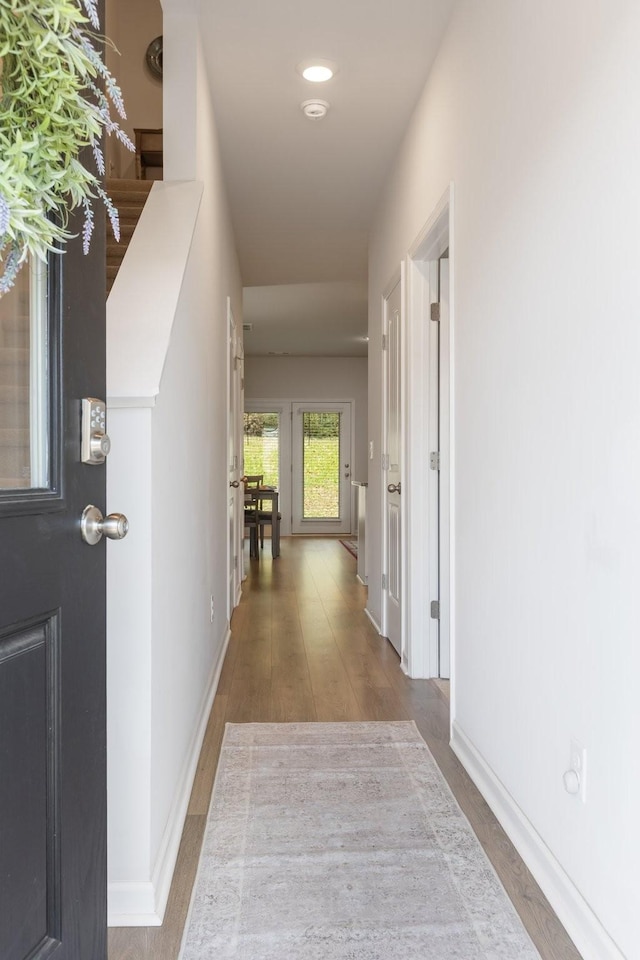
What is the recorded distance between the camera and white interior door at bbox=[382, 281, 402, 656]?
142 inches

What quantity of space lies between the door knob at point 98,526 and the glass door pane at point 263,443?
917 cm

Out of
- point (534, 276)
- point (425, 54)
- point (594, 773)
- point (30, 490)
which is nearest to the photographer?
point (30, 490)

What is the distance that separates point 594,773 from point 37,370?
127 cm

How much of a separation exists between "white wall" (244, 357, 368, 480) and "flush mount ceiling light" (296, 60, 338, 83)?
7.26 metres

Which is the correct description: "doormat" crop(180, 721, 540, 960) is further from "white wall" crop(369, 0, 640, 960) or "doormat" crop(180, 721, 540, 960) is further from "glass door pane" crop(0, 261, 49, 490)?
"glass door pane" crop(0, 261, 49, 490)

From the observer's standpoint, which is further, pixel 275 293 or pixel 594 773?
pixel 275 293

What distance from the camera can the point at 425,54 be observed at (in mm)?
2797

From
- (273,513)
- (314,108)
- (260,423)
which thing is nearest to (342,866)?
(314,108)

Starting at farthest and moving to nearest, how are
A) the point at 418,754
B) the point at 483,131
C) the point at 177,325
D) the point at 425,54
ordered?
the point at 425,54
the point at 418,754
the point at 483,131
the point at 177,325

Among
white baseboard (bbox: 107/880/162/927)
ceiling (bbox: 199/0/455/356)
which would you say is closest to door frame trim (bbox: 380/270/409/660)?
ceiling (bbox: 199/0/455/356)

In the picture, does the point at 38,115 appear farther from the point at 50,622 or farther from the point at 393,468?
the point at 393,468

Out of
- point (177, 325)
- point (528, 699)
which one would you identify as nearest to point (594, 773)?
point (528, 699)

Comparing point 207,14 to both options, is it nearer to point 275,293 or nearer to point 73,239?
point 73,239

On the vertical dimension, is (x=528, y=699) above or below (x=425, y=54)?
below
